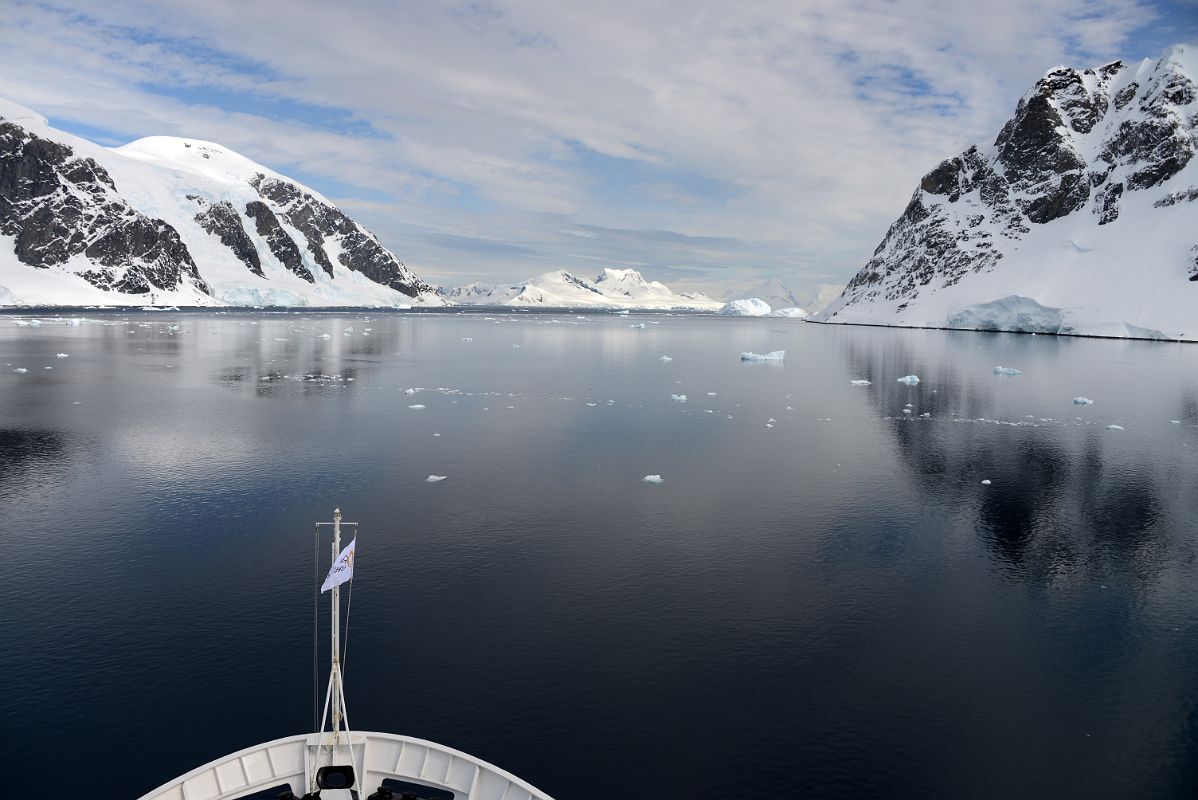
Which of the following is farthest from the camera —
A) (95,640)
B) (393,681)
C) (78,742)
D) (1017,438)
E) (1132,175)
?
(1132,175)

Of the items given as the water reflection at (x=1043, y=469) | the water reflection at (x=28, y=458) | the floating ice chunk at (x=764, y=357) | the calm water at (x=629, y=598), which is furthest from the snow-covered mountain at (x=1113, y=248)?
the water reflection at (x=28, y=458)

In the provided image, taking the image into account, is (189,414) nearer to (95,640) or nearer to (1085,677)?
(95,640)

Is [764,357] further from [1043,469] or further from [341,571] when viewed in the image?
[341,571]

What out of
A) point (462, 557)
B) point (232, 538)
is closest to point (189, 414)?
point (232, 538)

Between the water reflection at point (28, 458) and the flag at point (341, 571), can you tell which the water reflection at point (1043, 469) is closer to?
the flag at point (341, 571)

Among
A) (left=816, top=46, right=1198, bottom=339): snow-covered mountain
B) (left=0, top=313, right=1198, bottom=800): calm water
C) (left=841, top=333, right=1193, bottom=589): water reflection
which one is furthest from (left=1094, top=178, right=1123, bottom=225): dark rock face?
(left=0, top=313, right=1198, bottom=800): calm water
